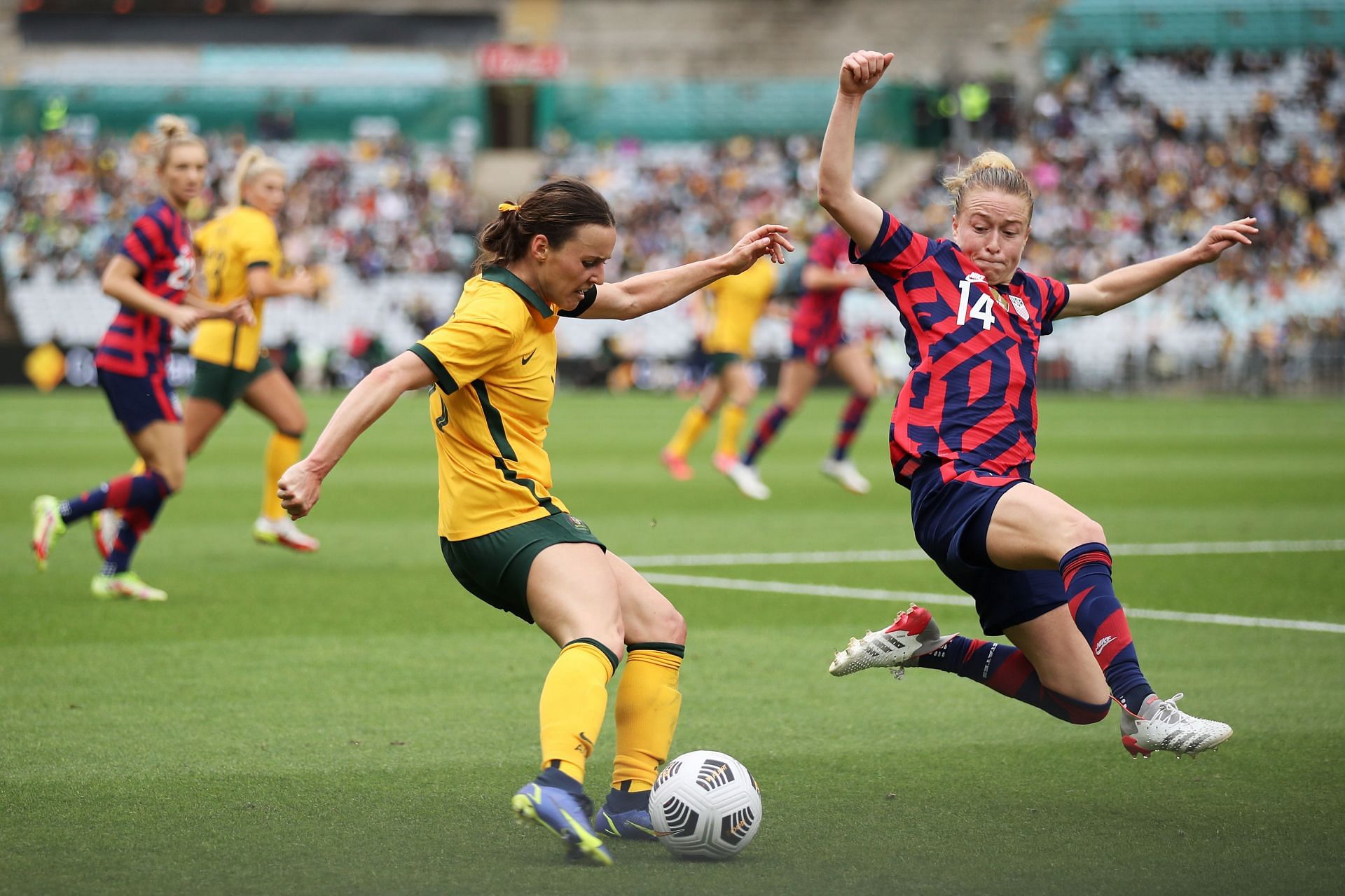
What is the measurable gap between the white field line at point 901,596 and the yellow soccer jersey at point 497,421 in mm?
4217

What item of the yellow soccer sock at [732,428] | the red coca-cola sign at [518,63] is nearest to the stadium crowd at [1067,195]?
the red coca-cola sign at [518,63]

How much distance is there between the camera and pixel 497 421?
4.00 m

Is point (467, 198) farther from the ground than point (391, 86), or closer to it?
closer to it

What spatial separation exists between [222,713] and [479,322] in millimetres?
2318

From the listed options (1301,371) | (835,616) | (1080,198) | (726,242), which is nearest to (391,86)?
(726,242)

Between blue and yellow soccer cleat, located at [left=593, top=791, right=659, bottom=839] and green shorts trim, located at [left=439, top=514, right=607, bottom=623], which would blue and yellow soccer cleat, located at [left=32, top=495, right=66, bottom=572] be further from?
blue and yellow soccer cleat, located at [left=593, top=791, right=659, bottom=839]

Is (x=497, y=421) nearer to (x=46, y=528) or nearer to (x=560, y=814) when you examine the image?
(x=560, y=814)

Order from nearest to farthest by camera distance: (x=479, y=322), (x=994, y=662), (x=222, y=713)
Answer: (x=479, y=322), (x=994, y=662), (x=222, y=713)

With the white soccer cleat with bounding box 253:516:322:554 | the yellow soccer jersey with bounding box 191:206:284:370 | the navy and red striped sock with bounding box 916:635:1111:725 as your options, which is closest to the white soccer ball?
the navy and red striped sock with bounding box 916:635:1111:725

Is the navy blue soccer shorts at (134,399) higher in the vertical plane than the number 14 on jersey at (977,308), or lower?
lower

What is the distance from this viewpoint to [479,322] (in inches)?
151

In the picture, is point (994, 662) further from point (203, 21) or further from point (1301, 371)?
point (203, 21)

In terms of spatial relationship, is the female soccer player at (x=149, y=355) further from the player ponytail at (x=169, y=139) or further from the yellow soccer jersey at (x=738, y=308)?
the yellow soccer jersey at (x=738, y=308)

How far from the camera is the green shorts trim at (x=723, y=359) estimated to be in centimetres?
1434
